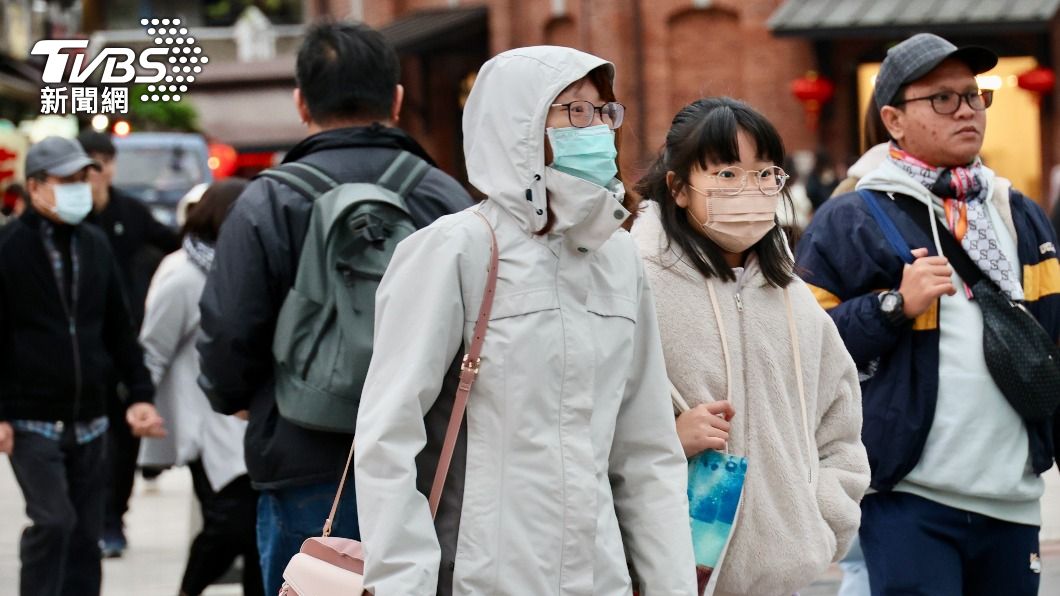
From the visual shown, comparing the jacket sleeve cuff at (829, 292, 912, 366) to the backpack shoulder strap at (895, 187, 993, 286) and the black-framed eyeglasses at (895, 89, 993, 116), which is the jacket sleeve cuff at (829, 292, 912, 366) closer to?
the backpack shoulder strap at (895, 187, 993, 286)

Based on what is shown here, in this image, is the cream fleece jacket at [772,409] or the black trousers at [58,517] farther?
the black trousers at [58,517]

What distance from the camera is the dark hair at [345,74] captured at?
4754 mm

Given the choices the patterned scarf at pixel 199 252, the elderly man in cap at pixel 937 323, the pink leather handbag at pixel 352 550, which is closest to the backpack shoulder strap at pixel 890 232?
the elderly man in cap at pixel 937 323

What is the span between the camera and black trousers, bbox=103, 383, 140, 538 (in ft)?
29.6

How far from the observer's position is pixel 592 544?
3.30 metres

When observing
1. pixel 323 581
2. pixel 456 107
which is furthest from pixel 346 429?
pixel 456 107

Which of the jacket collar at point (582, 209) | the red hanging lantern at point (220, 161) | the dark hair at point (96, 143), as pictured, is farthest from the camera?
the red hanging lantern at point (220, 161)

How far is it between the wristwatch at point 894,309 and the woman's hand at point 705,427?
99cm

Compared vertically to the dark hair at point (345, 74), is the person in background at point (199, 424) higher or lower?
lower

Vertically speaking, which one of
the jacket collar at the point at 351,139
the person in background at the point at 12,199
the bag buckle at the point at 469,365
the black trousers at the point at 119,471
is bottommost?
the black trousers at the point at 119,471

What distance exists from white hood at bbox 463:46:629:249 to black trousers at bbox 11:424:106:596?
3.67 meters

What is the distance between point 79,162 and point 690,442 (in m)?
4.01

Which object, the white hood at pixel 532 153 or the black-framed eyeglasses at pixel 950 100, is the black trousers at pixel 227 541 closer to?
the black-framed eyeglasses at pixel 950 100

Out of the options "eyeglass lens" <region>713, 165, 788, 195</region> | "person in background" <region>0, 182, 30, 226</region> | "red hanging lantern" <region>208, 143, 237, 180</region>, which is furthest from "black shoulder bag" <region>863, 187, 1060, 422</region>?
"red hanging lantern" <region>208, 143, 237, 180</region>
